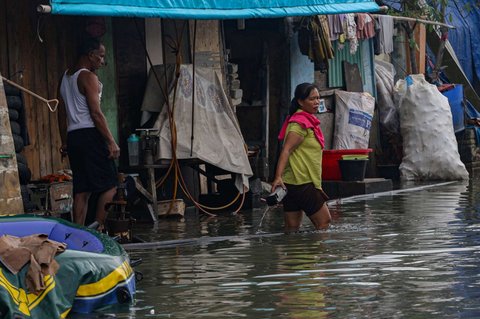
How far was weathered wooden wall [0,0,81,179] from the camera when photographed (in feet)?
39.4

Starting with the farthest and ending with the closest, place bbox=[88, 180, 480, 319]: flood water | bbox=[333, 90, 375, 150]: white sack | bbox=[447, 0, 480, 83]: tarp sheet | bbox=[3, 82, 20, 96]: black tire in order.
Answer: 1. bbox=[447, 0, 480, 83]: tarp sheet
2. bbox=[333, 90, 375, 150]: white sack
3. bbox=[3, 82, 20, 96]: black tire
4. bbox=[88, 180, 480, 319]: flood water

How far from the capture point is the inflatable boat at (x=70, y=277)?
21.4 feet

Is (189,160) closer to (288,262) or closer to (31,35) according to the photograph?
(31,35)

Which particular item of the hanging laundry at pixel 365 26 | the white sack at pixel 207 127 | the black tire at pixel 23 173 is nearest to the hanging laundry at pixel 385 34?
the hanging laundry at pixel 365 26

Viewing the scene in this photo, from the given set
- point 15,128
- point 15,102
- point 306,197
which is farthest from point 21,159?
point 306,197

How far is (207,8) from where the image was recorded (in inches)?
456

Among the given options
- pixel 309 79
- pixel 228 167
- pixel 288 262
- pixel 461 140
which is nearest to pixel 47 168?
pixel 228 167

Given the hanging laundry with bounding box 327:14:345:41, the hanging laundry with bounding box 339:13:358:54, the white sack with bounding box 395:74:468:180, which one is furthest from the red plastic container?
the white sack with bounding box 395:74:468:180

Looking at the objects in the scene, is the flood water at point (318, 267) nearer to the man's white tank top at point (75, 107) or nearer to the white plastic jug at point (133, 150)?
the white plastic jug at point (133, 150)

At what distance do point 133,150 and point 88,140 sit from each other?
2964 millimetres

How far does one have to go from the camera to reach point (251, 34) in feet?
57.2

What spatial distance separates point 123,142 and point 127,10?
3.26m

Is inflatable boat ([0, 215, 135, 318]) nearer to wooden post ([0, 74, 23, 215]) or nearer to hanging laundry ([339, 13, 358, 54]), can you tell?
wooden post ([0, 74, 23, 215])

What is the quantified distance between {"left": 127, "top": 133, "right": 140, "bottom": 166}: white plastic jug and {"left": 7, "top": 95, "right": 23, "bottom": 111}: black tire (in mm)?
1967
